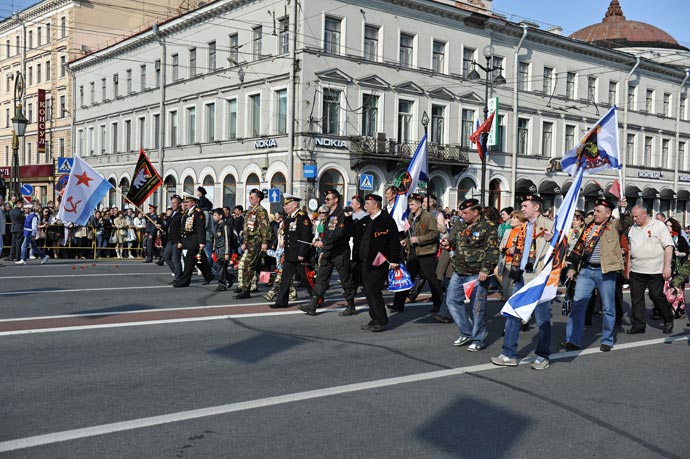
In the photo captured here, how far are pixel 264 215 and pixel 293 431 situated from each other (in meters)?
7.70

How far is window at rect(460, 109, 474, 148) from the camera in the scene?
124ft

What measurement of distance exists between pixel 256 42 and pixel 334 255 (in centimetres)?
2542

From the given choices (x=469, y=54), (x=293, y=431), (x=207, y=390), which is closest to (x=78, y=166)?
(x=207, y=390)

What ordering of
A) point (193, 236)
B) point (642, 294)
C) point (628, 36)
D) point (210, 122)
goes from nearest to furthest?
1. point (642, 294)
2. point (193, 236)
3. point (210, 122)
4. point (628, 36)

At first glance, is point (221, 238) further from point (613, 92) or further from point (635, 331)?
point (613, 92)

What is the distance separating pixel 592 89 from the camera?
147 feet

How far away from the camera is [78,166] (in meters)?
15.9

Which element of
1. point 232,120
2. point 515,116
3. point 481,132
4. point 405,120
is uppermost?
point 515,116

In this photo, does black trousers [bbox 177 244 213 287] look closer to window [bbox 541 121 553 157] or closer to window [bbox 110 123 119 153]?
window [bbox 541 121 553 157]

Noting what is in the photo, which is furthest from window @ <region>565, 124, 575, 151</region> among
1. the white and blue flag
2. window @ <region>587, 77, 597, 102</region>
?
the white and blue flag

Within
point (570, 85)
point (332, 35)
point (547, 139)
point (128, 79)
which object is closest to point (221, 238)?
point (332, 35)

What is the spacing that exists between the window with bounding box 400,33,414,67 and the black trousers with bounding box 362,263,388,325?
27.1m

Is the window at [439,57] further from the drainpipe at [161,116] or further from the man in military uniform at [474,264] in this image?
the man in military uniform at [474,264]

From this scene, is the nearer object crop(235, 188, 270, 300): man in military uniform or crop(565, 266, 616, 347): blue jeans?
crop(565, 266, 616, 347): blue jeans
